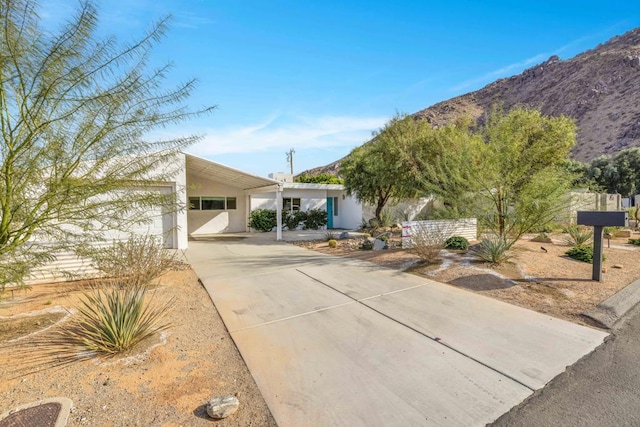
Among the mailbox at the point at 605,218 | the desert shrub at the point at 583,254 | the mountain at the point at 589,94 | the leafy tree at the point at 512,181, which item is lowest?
the desert shrub at the point at 583,254

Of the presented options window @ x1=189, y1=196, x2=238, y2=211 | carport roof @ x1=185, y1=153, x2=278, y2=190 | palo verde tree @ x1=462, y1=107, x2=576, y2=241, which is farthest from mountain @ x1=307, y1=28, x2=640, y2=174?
carport roof @ x1=185, y1=153, x2=278, y2=190

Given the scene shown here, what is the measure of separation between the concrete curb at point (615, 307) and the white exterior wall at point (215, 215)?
15568mm

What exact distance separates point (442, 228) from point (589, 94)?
59826 millimetres

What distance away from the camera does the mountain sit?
40406mm

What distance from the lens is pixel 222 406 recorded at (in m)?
2.46

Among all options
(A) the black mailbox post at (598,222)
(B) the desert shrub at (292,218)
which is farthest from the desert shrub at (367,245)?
(B) the desert shrub at (292,218)

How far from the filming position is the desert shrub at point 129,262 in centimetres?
418

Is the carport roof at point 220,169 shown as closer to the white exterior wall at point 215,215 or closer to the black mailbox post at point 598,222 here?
the white exterior wall at point 215,215

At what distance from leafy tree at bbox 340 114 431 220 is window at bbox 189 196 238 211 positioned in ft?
22.9

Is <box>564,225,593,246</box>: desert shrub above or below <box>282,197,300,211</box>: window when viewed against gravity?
below

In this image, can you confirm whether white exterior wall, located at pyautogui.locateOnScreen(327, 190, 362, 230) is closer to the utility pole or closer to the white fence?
the white fence

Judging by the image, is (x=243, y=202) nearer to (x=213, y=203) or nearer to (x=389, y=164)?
(x=213, y=203)

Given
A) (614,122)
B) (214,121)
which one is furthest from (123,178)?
(614,122)

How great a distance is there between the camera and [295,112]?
10914 millimetres
